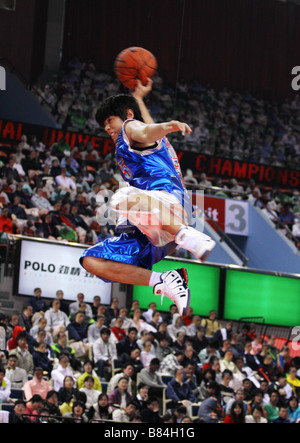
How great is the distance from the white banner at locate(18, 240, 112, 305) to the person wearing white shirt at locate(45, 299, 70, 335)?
4.59 ft

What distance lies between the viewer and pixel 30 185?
54.9 feet

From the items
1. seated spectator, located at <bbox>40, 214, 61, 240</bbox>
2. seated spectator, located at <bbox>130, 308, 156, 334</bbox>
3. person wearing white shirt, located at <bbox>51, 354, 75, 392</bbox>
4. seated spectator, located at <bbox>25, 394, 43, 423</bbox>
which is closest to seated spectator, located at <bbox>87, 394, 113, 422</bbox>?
person wearing white shirt, located at <bbox>51, 354, 75, 392</bbox>

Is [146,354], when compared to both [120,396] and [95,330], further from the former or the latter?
[120,396]

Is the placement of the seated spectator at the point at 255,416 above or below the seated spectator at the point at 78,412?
below

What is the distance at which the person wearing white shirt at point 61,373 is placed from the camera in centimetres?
1171

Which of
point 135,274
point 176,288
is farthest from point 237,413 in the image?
point 176,288

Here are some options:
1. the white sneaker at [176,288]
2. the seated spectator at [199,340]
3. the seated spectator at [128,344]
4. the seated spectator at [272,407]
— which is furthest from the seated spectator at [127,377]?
the white sneaker at [176,288]

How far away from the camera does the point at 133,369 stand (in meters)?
12.4

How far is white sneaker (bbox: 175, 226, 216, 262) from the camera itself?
17.3ft

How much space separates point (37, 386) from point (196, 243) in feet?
21.9

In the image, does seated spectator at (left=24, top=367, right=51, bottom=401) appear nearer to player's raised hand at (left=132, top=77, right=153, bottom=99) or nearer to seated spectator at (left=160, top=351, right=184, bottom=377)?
seated spectator at (left=160, top=351, right=184, bottom=377)

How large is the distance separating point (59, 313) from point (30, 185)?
14.2ft

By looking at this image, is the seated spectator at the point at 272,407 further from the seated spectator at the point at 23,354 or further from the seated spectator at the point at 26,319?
the seated spectator at the point at 26,319

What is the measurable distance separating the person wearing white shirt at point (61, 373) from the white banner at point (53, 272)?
2795 mm
